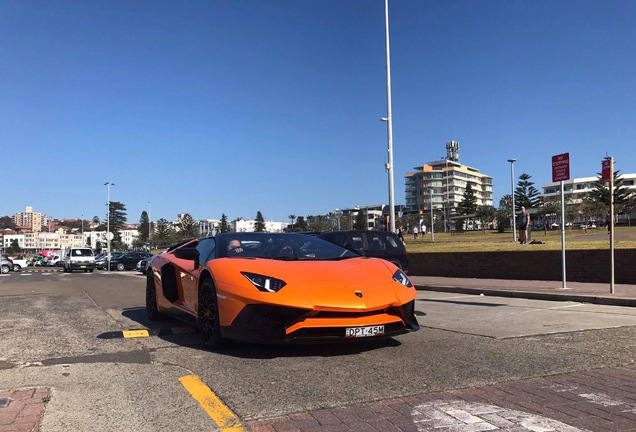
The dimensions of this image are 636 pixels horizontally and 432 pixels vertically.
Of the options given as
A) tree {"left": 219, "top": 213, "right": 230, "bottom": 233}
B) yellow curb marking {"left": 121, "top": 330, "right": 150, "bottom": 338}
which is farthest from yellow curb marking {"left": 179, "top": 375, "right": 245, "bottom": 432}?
tree {"left": 219, "top": 213, "right": 230, "bottom": 233}

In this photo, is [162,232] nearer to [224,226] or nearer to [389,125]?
[224,226]

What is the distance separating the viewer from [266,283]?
495cm

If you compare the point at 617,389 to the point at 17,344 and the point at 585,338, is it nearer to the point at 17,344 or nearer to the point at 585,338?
the point at 585,338

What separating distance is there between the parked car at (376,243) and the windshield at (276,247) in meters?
5.55

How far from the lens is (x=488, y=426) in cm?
325

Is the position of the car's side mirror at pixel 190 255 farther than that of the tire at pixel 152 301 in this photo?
No

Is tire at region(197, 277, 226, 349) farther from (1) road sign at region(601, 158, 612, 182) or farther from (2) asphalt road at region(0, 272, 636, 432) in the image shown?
(1) road sign at region(601, 158, 612, 182)

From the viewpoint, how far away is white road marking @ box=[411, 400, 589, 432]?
3.21 meters

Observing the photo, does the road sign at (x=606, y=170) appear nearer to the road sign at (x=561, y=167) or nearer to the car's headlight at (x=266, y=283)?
the road sign at (x=561, y=167)

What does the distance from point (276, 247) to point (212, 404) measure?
274cm

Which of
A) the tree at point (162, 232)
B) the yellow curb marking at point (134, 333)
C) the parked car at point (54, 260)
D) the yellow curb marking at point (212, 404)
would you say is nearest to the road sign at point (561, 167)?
the yellow curb marking at point (134, 333)

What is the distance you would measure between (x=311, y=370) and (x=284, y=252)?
1819 millimetres

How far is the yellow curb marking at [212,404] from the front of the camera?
10.8 feet

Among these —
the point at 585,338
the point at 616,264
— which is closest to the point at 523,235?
the point at 616,264
